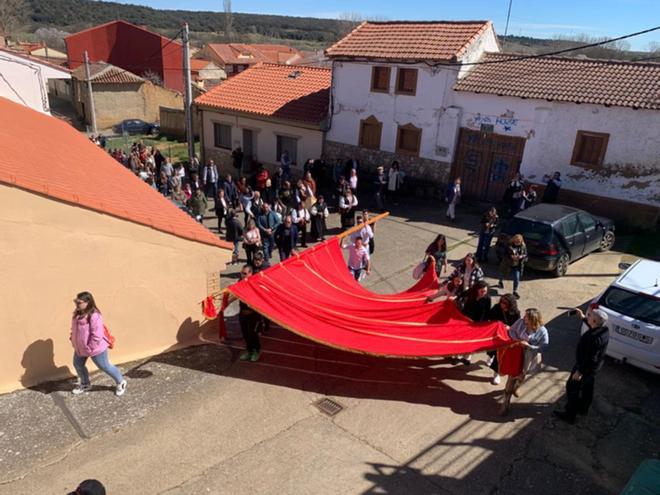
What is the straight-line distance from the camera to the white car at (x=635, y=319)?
314 inches

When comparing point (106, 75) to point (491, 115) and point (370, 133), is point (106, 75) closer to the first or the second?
point (370, 133)

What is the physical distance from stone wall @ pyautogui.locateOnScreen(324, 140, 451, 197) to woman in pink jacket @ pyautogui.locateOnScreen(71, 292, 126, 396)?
47.6 ft

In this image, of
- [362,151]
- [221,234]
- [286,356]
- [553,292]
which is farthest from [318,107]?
[286,356]

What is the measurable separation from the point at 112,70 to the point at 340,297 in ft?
130

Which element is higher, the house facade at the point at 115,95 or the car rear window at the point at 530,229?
the car rear window at the point at 530,229

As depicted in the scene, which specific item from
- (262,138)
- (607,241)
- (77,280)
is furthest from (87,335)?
(262,138)

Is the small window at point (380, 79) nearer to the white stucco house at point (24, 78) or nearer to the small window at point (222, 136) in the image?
the small window at point (222, 136)

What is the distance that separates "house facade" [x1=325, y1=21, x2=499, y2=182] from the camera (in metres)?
18.5

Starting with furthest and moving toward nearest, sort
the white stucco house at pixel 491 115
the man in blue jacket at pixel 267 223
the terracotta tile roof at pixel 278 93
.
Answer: the terracotta tile roof at pixel 278 93 → the white stucco house at pixel 491 115 → the man in blue jacket at pixel 267 223

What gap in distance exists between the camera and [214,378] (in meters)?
8.30

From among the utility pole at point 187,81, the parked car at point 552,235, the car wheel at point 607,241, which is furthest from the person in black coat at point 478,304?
the utility pole at point 187,81

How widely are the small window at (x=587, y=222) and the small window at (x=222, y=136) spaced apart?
1698 cm

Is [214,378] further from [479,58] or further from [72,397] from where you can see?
[479,58]

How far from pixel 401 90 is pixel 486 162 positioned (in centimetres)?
435
